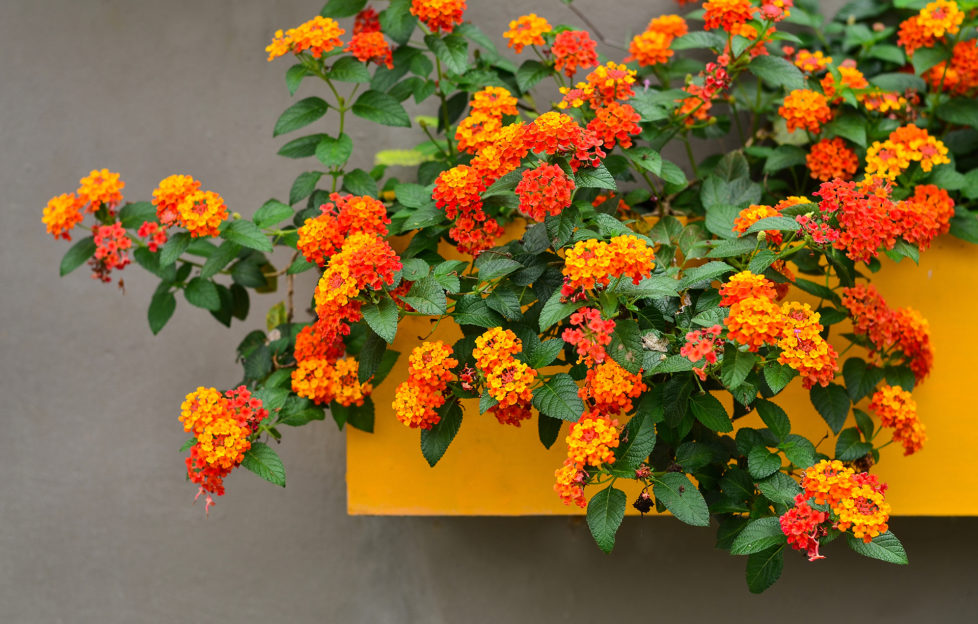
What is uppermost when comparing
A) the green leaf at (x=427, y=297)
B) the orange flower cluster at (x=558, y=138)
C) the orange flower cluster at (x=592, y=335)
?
the orange flower cluster at (x=558, y=138)

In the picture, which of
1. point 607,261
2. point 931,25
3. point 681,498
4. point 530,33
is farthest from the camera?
point 931,25

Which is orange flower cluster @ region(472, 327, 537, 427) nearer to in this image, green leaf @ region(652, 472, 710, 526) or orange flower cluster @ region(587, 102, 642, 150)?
green leaf @ region(652, 472, 710, 526)

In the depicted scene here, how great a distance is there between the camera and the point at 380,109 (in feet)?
6.32

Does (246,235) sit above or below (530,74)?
below

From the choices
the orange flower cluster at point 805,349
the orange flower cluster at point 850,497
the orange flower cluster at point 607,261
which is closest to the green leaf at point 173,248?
the orange flower cluster at point 607,261

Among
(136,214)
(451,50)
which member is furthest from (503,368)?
(136,214)

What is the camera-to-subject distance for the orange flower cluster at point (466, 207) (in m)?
1.65

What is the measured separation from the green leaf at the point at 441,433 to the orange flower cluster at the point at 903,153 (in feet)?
3.53

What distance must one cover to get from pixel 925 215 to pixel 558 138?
80 centimetres

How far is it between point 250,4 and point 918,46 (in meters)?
1.85

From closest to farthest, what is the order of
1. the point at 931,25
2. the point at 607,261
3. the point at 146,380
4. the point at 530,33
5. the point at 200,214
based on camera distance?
the point at 607,261 < the point at 200,214 < the point at 530,33 < the point at 931,25 < the point at 146,380

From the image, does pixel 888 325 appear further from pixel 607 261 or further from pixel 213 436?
pixel 213 436

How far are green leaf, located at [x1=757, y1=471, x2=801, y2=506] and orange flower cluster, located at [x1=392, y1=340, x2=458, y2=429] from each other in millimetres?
636

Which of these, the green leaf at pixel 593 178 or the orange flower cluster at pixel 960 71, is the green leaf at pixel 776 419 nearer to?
the green leaf at pixel 593 178
